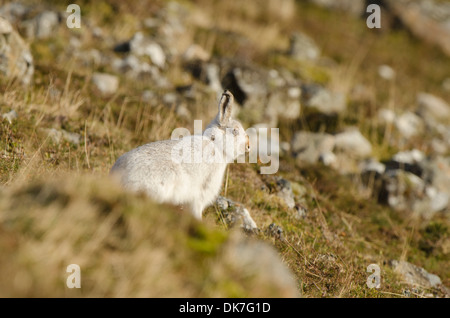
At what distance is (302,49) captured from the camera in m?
19.1

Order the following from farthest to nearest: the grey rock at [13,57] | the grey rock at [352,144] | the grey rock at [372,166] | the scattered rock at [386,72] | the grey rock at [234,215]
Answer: the scattered rock at [386,72] < the grey rock at [352,144] < the grey rock at [372,166] < the grey rock at [13,57] < the grey rock at [234,215]

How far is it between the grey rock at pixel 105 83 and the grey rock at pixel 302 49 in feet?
30.2

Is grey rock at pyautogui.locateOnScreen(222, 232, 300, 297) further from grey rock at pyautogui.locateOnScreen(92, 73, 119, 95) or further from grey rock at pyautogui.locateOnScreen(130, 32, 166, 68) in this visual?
grey rock at pyautogui.locateOnScreen(130, 32, 166, 68)

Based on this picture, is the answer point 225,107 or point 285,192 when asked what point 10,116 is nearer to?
point 225,107

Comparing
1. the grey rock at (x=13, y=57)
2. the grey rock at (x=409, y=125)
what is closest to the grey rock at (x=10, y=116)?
the grey rock at (x=13, y=57)

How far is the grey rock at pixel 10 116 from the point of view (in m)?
7.61

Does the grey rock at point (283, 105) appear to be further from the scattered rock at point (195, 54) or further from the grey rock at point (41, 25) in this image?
the grey rock at point (41, 25)

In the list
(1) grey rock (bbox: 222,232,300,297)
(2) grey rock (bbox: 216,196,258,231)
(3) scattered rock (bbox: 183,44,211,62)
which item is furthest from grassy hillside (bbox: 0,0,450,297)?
(3) scattered rock (bbox: 183,44,211,62)

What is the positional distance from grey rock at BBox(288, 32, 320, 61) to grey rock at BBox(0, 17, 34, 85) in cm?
1146

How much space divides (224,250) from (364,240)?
580 centimetres

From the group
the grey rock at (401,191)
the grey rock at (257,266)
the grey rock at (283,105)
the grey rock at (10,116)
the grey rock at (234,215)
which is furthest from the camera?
the grey rock at (283,105)

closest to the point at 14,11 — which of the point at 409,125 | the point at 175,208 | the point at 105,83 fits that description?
the point at 105,83

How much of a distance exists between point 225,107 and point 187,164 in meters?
1.02
